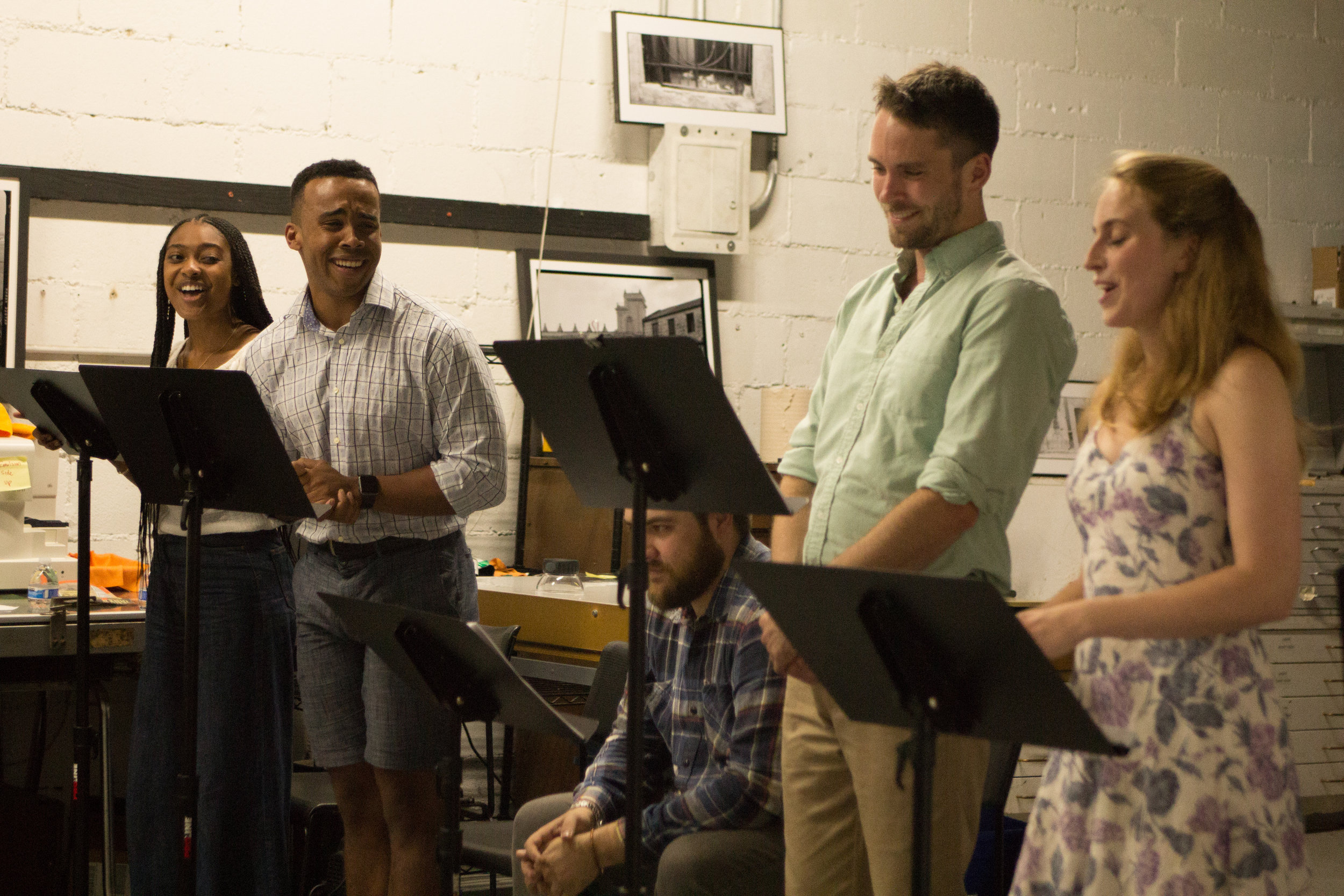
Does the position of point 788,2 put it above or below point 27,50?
above

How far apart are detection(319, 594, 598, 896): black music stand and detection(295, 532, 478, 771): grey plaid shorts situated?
492mm

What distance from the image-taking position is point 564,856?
→ 1873mm

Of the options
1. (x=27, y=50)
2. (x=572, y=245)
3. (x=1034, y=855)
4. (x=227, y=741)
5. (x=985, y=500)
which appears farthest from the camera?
(x=572, y=245)

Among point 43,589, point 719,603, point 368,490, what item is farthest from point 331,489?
point 43,589

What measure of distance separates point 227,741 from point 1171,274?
1.86 meters

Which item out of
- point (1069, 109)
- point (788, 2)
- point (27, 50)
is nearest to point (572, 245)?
point (788, 2)

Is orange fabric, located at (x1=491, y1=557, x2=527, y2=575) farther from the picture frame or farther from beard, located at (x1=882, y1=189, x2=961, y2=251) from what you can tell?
beard, located at (x1=882, y1=189, x2=961, y2=251)

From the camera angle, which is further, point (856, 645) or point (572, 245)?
point (572, 245)

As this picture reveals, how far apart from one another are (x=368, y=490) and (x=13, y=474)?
949 mm

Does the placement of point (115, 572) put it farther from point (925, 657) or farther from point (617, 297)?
point (925, 657)

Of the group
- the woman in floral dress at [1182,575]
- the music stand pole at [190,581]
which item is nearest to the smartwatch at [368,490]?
the music stand pole at [190,581]

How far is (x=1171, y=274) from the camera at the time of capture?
1.39m

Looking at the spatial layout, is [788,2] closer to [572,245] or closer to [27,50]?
[572,245]

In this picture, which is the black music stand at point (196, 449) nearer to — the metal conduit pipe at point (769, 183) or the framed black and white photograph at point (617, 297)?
the framed black and white photograph at point (617, 297)
